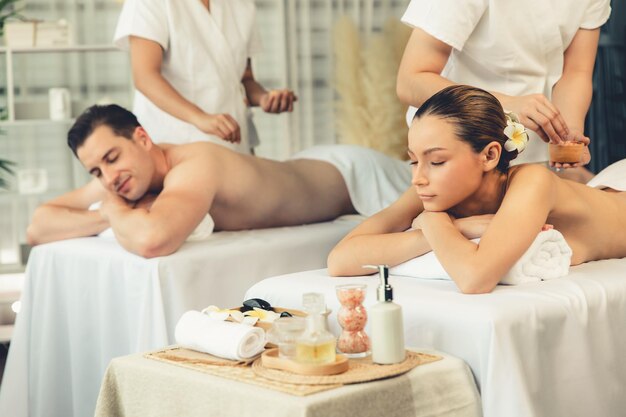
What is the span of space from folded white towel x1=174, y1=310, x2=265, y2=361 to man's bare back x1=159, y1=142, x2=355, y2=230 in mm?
1093

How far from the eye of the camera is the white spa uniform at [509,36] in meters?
2.31

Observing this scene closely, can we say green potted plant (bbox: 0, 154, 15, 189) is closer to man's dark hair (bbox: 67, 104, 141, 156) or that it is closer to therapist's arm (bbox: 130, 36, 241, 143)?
therapist's arm (bbox: 130, 36, 241, 143)

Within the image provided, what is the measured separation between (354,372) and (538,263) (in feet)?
1.93

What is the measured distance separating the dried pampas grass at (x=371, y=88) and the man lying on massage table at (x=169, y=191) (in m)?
1.86

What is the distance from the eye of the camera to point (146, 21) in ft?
10.2

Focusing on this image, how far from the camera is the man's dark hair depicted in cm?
272

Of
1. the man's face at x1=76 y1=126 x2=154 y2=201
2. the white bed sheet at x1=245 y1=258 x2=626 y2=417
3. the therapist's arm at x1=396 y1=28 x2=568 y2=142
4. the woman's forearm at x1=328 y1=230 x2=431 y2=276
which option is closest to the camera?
the white bed sheet at x1=245 y1=258 x2=626 y2=417

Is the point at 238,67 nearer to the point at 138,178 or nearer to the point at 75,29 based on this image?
the point at 138,178

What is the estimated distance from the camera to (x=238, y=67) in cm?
339

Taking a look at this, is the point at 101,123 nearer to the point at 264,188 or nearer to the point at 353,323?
the point at 264,188

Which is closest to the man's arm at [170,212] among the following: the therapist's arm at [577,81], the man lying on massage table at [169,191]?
the man lying on massage table at [169,191]

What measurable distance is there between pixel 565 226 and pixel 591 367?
1.22ft

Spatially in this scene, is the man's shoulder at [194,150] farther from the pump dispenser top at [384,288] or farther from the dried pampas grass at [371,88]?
the dried pampas grass at [371,88]

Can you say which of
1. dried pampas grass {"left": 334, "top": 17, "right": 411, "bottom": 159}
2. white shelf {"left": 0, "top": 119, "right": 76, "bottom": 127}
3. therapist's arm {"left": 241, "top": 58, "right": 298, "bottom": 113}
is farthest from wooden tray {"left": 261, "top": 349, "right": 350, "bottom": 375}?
dried pampas grass {"left": 334, "top": 17, "right": 411, "bottom": 159}
